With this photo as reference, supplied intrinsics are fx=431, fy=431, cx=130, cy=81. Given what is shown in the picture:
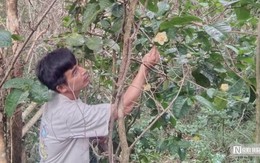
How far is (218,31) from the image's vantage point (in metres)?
1.19

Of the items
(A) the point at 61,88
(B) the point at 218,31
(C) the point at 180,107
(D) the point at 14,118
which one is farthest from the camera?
(D) the point at 14,118

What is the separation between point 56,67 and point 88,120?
21cm

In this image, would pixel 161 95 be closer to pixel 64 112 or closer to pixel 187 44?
pixel 187 44

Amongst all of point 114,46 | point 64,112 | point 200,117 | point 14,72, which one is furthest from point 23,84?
point 200,117

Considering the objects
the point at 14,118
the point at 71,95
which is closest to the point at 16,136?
the point at 14,118

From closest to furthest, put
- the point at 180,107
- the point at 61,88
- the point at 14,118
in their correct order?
the point at 180,107 → the point at 61,88 → the point at 14,118

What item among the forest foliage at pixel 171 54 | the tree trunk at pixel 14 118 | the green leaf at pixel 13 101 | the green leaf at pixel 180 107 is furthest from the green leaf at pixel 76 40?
the tree trunk at pixel 14 118

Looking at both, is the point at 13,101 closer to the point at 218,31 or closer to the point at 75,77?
the point at 75,77

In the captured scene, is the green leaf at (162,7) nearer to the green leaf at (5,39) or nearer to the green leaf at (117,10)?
the green leaf at (117,10)

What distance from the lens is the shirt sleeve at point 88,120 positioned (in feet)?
4.14

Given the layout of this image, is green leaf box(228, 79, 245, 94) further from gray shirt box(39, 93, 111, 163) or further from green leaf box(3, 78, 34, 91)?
green leaf box(3, 78, 34, 91)

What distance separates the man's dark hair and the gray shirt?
61 millimetres

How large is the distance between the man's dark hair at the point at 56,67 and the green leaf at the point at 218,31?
43cm

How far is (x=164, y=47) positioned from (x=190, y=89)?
0.80 ft
